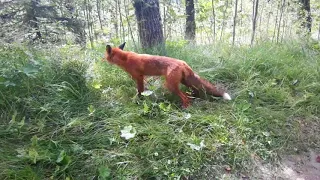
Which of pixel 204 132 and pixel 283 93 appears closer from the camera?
pixel 204 132

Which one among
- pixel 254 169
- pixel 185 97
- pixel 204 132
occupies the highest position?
pixel 185 97

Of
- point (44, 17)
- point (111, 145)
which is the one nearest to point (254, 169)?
point (111, 145)

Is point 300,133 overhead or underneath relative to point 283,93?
underneath

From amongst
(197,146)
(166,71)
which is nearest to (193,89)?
(166,71)

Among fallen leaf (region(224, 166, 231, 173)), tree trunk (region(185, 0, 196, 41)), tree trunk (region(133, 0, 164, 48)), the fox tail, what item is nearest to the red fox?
the fox tail

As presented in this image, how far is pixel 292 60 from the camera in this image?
4.98 metres

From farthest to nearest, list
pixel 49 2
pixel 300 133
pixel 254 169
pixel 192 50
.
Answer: pixel 49 2
pixel 192 50
pixel 300 133
pixel 254 169

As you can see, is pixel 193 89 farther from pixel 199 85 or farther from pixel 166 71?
pixel 166 71

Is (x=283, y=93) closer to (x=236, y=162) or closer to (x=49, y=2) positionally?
(x=236, y=162)

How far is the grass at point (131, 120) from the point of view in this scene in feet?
8.86

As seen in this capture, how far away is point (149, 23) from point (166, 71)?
2.34 m

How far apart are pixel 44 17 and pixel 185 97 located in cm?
370

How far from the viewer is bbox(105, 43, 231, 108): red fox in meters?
3.69

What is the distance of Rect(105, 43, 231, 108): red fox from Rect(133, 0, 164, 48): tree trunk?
69.5 inches
